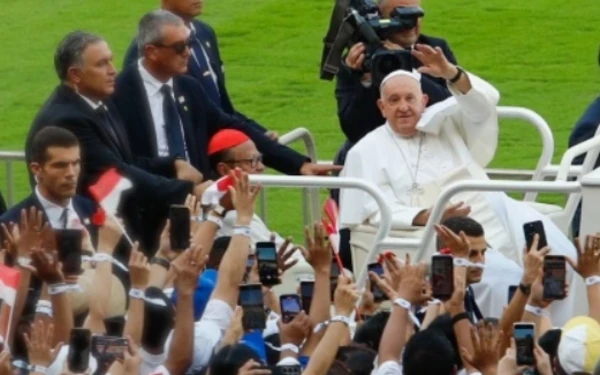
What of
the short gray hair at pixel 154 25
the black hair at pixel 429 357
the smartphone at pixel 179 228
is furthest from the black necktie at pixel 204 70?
the black hair at pixel 429 357

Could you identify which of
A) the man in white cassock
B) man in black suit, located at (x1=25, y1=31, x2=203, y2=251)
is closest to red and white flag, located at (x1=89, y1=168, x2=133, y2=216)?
man in black suit, located at (x1=25, y1=31, x2=203, y2=251)

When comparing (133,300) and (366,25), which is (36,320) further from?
(366,25)

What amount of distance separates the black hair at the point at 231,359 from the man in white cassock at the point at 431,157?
232 cm

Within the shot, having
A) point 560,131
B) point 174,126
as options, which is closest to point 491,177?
point 174,126

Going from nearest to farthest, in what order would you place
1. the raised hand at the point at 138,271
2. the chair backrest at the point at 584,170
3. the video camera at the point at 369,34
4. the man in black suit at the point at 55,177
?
the raised hand at the point at 138,271 → the man in black suit at the point at 55,177 → the chair backrest at the point at 584,170 → the video camera at the point at 369,34

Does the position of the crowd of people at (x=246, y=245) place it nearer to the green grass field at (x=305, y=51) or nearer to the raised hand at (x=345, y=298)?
the raised hand at (x=345, y=298)

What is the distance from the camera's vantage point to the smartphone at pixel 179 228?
7879mm

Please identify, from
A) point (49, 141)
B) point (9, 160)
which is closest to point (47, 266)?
point (49, 141)

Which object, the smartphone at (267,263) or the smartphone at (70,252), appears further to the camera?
the smartphone at (267,263)

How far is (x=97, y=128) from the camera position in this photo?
9.11 metres

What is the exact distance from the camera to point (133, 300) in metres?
7.41

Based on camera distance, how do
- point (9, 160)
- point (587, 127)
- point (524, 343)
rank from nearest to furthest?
point (524, 343) < point (9, 160) < point (587, 127)

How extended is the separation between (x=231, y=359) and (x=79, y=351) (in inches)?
18.6

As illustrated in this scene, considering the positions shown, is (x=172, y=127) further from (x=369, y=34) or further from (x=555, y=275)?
(x=555, y=275)
